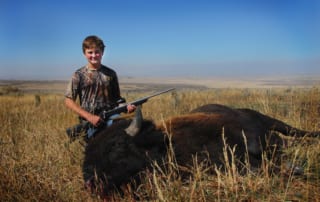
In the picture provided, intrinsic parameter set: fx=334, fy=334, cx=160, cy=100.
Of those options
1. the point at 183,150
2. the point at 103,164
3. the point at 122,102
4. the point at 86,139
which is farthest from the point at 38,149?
the point at 183,150

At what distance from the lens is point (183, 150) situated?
14.5ft

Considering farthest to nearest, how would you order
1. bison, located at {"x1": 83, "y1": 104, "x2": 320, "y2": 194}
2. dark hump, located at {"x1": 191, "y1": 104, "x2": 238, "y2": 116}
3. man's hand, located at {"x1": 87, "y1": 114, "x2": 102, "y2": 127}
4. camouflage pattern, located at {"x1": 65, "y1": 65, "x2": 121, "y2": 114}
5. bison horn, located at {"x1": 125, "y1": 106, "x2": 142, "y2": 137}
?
camouflage pattern, located at {"x1": 65, "y1": 65, "x2": 121, "y2": 114} < dark hump, located at {"x1": 191, "y1": 104, "x2": 238, "y2": 116} < man's hand, located at {"x1": 87, "y1": 114, "x2": 102, "y2": 127} < bison horn, located at {"x1": 125, "y1": 106, "x2": 142, "y2": 137} < bison, located at {"x1": 83, "y1": 104, "x2": 320, "y2": 194}

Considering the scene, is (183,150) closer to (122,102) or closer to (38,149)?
(122,102)

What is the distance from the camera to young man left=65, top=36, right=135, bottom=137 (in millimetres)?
5477

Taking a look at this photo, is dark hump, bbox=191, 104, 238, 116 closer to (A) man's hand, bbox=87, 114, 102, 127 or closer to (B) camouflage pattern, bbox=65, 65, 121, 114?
(B) camouflage pattern, bbox=65, 65, 121, 114

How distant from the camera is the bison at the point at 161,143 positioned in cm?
396

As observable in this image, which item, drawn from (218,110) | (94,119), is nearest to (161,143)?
(94,119)

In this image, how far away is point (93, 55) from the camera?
5441 millimetres

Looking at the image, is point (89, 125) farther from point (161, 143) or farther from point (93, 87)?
point (161, 143)

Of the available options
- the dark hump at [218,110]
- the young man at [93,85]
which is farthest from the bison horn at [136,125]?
the dark hump at [218,110]

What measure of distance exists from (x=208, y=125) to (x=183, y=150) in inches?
27.3

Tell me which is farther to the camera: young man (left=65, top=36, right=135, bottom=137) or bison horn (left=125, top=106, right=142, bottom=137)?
young man (left=65, top=36, right=135, bottom=137)

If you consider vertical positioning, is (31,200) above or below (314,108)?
below

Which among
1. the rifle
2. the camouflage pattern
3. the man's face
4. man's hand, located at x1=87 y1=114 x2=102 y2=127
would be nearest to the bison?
man's hand, located at x1=87 y1=114 x2=102 y2=127
